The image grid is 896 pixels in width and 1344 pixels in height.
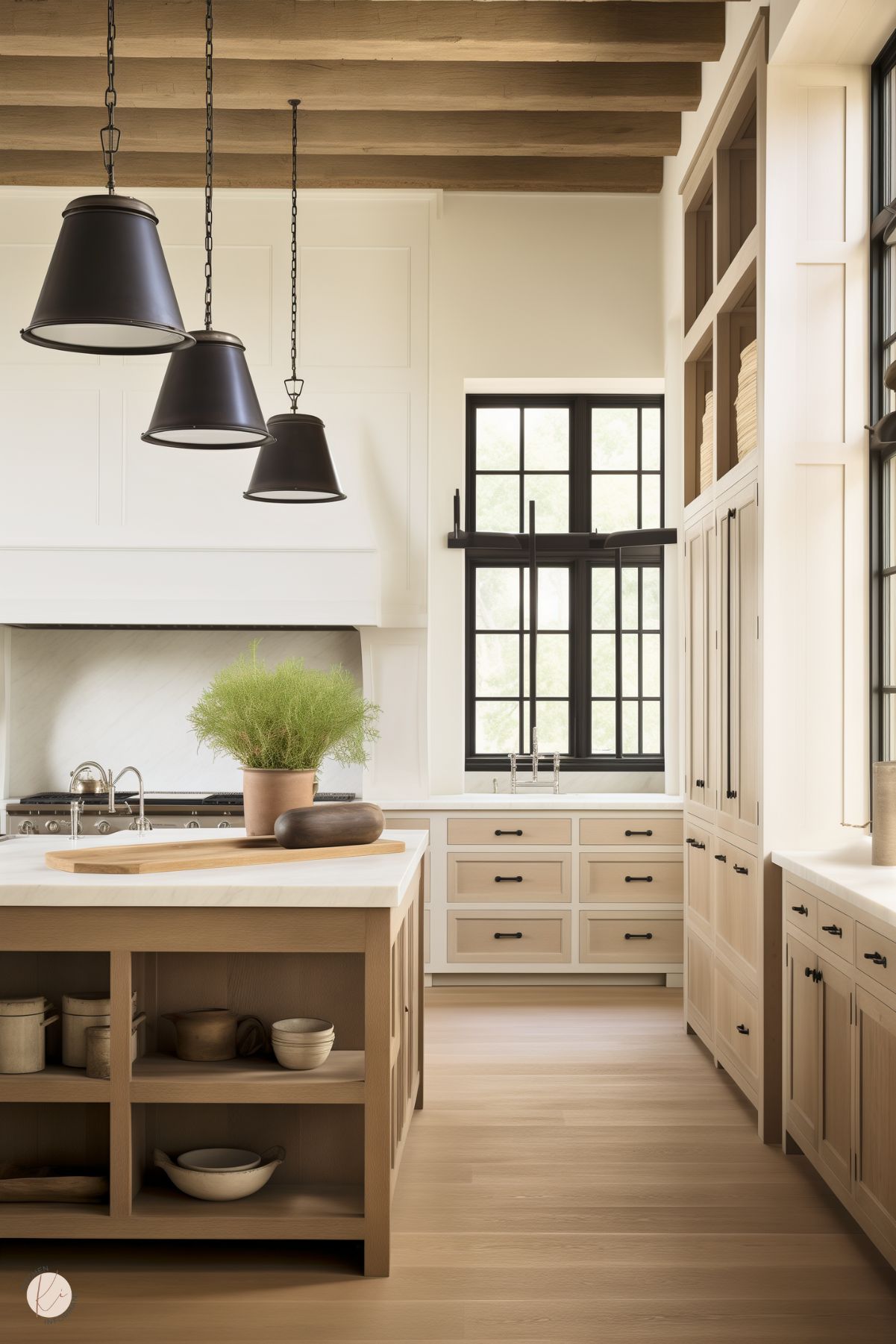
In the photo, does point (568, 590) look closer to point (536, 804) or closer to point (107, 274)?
point (536, 804)

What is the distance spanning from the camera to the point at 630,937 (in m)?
5.79

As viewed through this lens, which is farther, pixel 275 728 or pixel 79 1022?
pixel 275 728

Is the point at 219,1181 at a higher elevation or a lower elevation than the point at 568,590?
lower

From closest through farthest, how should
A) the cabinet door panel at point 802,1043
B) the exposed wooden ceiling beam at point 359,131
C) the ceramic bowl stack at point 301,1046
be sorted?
the ceramic bowl stack at point 301,1046 < the cabinet door panel at point 802,1043 < the exposed wooden ceiling beam at point 359,131

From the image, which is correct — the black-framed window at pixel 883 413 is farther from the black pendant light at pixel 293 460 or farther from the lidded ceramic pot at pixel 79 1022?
the lidded ceramic pot at pixel 79 1022

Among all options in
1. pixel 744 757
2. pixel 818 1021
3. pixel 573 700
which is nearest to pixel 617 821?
pixel 573 700

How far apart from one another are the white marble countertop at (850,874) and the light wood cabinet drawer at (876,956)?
2.2 inches

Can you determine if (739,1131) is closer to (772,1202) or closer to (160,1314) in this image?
(772,1202)

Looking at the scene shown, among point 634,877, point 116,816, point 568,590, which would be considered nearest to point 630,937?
point 634,877

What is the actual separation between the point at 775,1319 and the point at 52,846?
2.28m

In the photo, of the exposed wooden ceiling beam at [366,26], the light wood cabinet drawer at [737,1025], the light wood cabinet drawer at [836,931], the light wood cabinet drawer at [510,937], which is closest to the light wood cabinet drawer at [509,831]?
the light wood cabinet drawer at [510,937]

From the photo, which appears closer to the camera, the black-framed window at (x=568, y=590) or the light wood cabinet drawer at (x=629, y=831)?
the light wood cabinet drawer at (x=629, y=831)

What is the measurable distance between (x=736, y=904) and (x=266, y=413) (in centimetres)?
343

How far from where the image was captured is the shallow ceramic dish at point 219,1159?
292 centimetres
